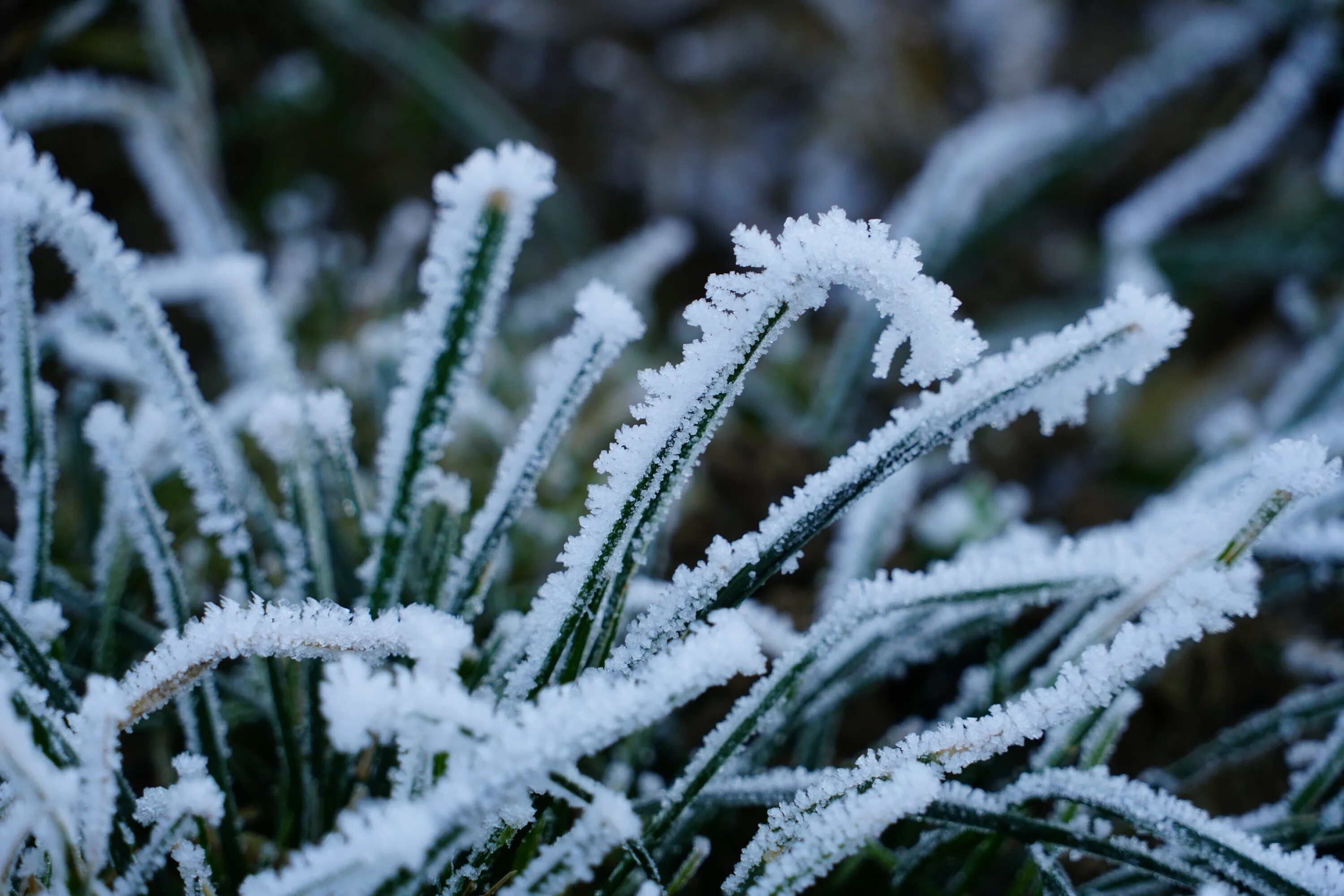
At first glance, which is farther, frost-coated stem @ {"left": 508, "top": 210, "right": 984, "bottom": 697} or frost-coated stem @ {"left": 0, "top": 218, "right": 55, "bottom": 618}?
frost-coated stem @ {"left": 0, "top": 218, "right": 55, "bottom": 618}

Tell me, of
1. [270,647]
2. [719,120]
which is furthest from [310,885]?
[719,120]

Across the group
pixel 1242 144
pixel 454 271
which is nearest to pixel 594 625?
pixel 454 271

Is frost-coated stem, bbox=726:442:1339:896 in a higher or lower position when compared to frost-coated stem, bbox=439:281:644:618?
lower

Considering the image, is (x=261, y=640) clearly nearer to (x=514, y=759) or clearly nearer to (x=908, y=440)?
(x=514, y=759)

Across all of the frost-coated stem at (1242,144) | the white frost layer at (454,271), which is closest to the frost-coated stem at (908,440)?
the white frost layer at (454,271)

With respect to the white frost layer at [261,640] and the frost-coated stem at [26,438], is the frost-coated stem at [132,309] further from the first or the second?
the white frost layer at [261,640]

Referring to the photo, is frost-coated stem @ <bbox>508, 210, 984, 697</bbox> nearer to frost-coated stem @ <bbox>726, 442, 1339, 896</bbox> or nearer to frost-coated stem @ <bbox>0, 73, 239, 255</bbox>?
frost-coated stem @ <bbox>726, 442, 1339, 896</bbox>

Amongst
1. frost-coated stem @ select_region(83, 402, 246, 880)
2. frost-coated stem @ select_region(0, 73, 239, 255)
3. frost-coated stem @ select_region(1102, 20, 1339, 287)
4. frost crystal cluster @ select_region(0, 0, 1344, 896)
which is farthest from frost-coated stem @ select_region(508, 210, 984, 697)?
frost-coated stem @ select_region(1102, 20, 1339, 287)

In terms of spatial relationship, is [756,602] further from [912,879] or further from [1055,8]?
[1055,8]
